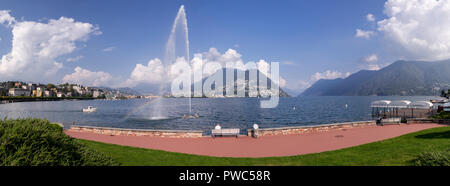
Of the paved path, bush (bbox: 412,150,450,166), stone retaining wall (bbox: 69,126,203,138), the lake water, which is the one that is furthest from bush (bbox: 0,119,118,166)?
the lake water

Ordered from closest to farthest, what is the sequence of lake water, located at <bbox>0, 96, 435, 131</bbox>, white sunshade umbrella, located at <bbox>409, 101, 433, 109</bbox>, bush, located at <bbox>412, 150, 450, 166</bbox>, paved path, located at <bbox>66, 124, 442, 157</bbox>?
bush, located at <bbox>412, 150, 450, 166</bbox> < paved path, located at <bbox>66, 124, 442, 157</bbox> < lake water, located at <bbox>0, 96, 435, 131</bbox> < white sunshade umbrella, located at <bbox>409, 101, 433, 109</bbox>

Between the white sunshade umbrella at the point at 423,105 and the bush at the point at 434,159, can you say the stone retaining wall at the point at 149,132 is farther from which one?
the white sunshade umbrella at the point at 423,105

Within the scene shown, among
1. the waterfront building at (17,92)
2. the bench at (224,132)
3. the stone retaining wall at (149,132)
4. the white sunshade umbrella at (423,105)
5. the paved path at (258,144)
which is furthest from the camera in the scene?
the waterfront building at (17,92)

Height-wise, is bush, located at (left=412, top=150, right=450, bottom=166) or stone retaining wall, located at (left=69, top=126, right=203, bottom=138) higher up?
bush, located at (left=412, top=150, right=450, bottom=166)

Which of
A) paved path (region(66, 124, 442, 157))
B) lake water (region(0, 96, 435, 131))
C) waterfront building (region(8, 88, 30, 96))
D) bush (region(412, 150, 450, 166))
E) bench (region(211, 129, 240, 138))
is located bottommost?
lake water (region(0, 96, 435, 131))

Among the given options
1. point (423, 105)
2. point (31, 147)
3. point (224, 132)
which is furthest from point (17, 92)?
point (423, 105)

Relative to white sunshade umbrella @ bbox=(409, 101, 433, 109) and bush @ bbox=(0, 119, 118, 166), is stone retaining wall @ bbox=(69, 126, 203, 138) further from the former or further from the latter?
white sunshade umbrella @ bbox=(409, 101, 433, 109)

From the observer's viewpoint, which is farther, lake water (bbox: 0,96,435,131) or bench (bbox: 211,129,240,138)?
lake water (bbox: 0,96,435,131)

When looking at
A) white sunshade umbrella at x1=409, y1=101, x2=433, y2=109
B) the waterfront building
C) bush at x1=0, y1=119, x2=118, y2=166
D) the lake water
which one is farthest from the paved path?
the waterfront building

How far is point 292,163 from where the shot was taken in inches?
349

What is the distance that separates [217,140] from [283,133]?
5.68 m

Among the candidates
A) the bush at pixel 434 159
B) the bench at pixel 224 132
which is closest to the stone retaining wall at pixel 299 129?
the bench at pixel 224 132

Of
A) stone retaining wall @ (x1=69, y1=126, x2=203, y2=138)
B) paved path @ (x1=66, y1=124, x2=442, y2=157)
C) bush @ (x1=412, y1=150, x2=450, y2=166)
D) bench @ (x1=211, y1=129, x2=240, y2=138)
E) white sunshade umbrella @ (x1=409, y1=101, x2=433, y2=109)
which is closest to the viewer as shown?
bush @ (x1=412, y1=150, x2=450, y2=166)
